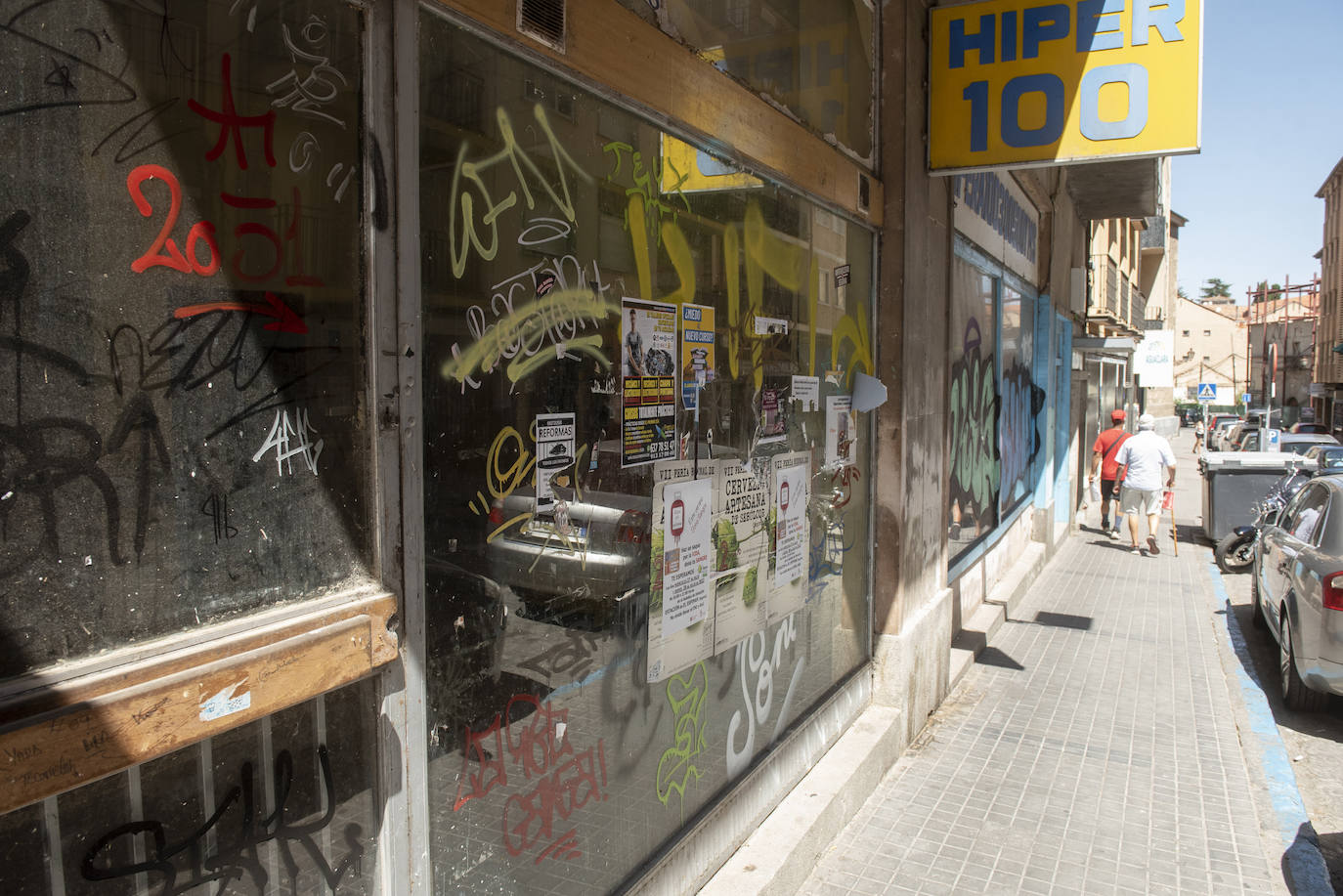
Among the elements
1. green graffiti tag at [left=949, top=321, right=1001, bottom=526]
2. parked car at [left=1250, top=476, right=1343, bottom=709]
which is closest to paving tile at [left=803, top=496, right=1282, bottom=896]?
parked car at [left=1250, top=476, right=1343, bottom=709]

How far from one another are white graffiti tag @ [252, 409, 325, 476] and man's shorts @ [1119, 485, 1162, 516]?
13.0 metres

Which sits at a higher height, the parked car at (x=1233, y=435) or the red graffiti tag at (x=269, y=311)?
the red graffiti tag at (x=269, y=311)

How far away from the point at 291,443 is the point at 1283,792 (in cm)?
597

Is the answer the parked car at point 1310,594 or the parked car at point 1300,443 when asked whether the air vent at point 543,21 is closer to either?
the parked car at point 1310,594

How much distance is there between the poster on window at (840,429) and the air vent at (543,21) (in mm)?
2846

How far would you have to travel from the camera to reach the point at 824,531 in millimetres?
5168

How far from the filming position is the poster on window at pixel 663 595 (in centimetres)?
341

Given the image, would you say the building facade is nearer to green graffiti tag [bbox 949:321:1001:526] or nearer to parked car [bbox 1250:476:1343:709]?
green graffiti tag [bbox 949:321:1001:526]

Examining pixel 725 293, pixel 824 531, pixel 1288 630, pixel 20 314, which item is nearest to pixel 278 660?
pixel 20 314

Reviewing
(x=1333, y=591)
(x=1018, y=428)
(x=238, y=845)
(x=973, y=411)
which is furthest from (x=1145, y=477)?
(x=238, y=845)

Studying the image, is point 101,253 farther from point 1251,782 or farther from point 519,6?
point 1251,782

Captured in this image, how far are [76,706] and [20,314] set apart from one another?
0.64 meters

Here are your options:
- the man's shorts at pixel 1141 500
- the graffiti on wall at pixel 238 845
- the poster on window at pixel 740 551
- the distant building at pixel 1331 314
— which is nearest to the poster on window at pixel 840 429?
the poster on window at pixel 740 551

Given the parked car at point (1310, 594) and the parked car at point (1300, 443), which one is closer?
the parked car at point (1310, 594)
